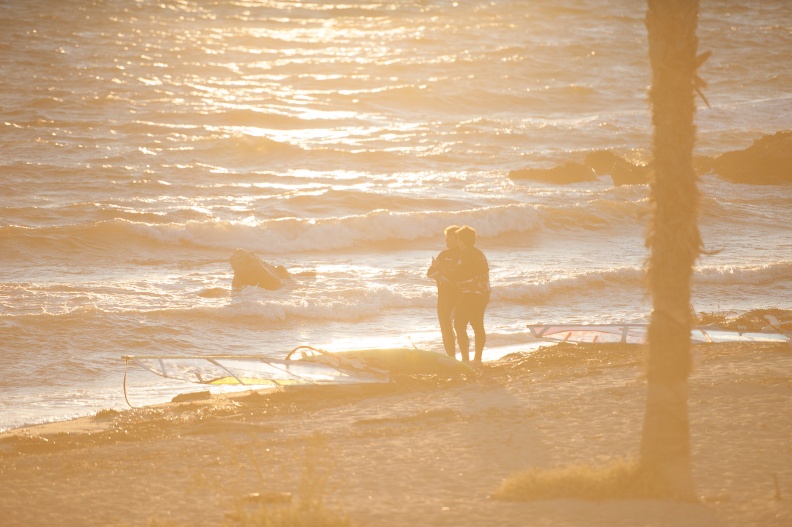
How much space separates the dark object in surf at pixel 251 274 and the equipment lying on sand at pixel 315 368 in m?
5.79

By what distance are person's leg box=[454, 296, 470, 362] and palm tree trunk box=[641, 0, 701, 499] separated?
16.3 ft

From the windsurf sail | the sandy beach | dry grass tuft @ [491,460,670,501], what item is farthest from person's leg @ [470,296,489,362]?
dry grass tuft @ [491,460,670,501]

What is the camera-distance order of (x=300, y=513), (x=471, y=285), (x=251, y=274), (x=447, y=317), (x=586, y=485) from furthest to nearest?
1. (x=251, y=274)
2. (x=447, y=317)
3. (x=471, y=285)
4. (x=586, y=485)
5. (x=300, y=513)

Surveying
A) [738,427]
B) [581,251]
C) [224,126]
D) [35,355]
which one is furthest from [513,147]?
[738,427]

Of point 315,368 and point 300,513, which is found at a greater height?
point 300,513

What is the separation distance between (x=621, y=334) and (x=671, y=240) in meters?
6.86

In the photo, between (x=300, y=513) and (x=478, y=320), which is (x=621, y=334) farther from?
(x=300, y=513)

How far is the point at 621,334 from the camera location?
42.0 feet

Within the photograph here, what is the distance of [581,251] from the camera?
70.2 ft

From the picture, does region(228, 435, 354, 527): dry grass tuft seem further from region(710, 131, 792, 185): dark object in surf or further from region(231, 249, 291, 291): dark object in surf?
region(710, 131, 792, 185): dark object in surf

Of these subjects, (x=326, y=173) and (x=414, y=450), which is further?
(x=326, y=173)

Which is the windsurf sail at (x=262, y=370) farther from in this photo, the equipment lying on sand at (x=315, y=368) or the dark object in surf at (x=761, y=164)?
the dark object in surf at (x=761, y=164)

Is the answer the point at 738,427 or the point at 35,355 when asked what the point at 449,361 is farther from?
the point at 35,355

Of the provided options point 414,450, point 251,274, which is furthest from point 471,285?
point 251,274
